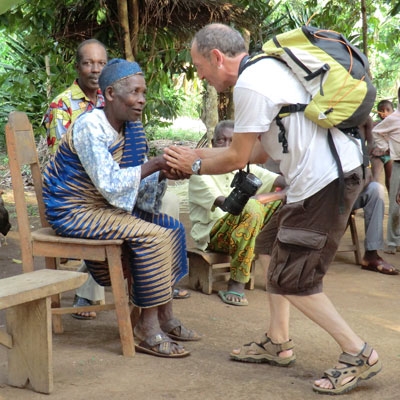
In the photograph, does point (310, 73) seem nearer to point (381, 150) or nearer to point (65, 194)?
point (65, 194)

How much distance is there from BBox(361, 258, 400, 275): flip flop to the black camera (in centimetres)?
314

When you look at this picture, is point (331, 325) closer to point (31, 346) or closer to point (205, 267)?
point (31, 346)

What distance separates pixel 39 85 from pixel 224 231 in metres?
7.18

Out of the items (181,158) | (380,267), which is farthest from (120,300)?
(380,267)

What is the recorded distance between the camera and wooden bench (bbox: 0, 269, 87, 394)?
3.35 meters

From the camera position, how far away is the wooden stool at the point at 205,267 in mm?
5508

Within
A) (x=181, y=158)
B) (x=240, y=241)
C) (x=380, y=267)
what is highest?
(x=181, y=158)

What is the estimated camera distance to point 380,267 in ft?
21.3

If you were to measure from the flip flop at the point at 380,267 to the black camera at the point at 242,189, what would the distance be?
3138 mm

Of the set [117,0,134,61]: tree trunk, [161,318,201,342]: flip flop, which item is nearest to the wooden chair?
[161,318,201,342]: flip flop

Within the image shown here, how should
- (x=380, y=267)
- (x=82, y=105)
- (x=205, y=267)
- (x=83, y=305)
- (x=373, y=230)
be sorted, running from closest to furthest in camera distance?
(x=83, y=305) → (x=82, y=105) → (x=205, y=267) → (x=380, y=267) → (x=373, y=230)

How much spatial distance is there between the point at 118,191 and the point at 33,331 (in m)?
0.89

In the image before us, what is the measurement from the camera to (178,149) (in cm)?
387

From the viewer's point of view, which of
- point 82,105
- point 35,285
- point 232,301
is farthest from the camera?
point 232,301
